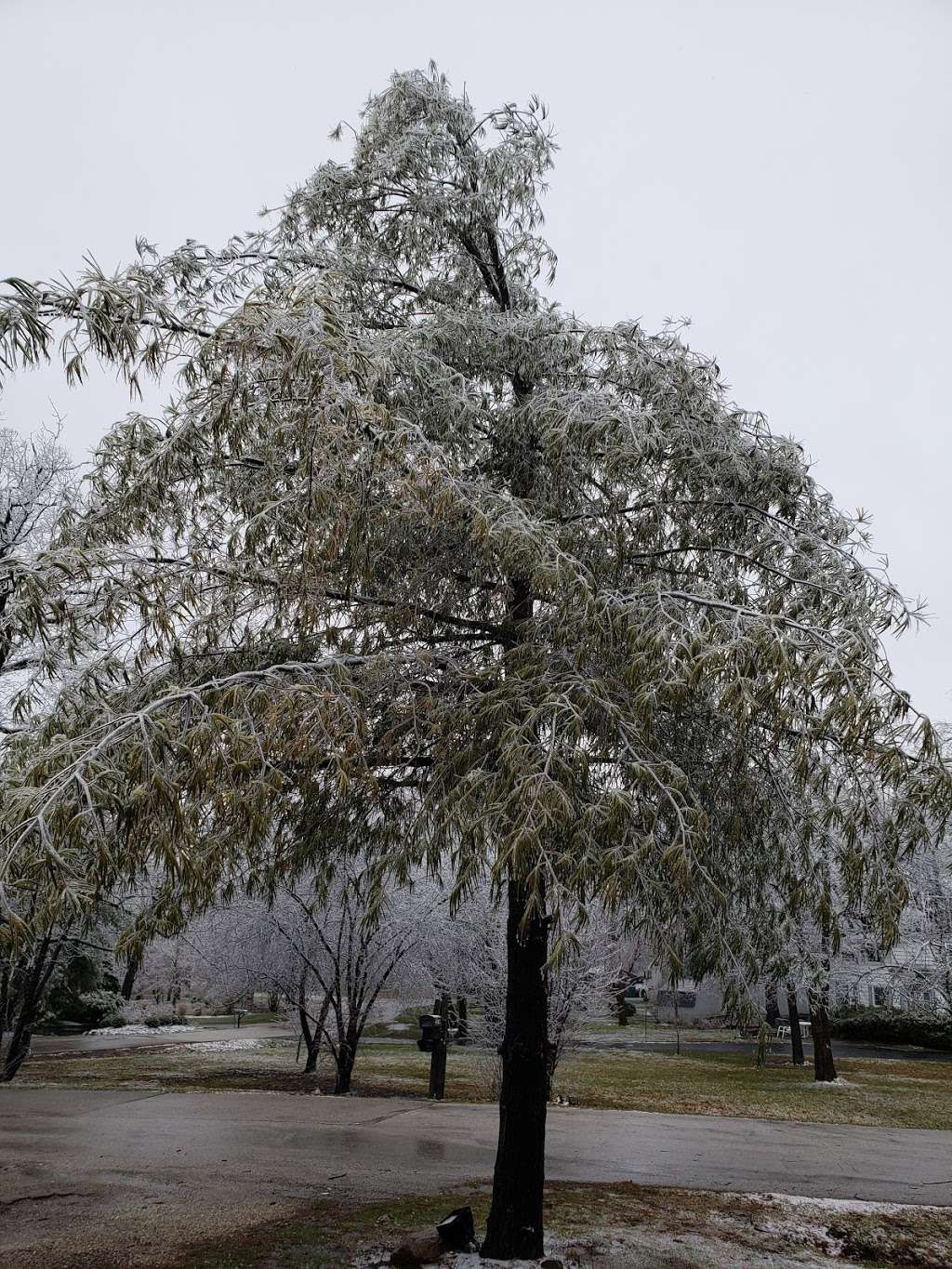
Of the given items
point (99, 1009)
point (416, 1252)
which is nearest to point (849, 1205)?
point (416, 1252)

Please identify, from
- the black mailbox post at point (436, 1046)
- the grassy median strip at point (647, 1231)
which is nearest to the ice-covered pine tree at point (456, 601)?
the grassy median strip at point (647, 1231)

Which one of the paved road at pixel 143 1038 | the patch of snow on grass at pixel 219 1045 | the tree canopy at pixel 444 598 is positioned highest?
the tree canopy at pixel 444 598

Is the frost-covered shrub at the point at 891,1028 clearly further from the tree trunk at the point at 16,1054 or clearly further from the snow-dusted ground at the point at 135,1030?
the tree trunk at the point at 16,1054

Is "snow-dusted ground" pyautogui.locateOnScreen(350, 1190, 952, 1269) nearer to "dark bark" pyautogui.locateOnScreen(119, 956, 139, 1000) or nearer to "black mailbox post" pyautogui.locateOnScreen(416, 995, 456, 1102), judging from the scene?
"black mailbox post" pyautogui.locateOnScreen(416, 995, 456, 1102)

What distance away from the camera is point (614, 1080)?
701 inches

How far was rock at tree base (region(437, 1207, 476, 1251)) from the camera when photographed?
18.4ft

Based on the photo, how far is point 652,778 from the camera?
4371 mm

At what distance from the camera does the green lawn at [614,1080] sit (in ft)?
46.8

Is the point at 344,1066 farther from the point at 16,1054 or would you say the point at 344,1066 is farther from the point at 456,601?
the point at 456,601

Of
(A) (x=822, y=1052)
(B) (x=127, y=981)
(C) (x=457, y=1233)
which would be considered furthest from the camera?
(B) (x=127, y=981)

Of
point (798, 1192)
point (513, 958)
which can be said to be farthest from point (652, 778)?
point (798, 1192)

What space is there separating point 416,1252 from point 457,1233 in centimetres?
32

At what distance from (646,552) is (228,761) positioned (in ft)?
10.3

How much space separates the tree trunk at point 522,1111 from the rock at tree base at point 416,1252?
335 millimetres
